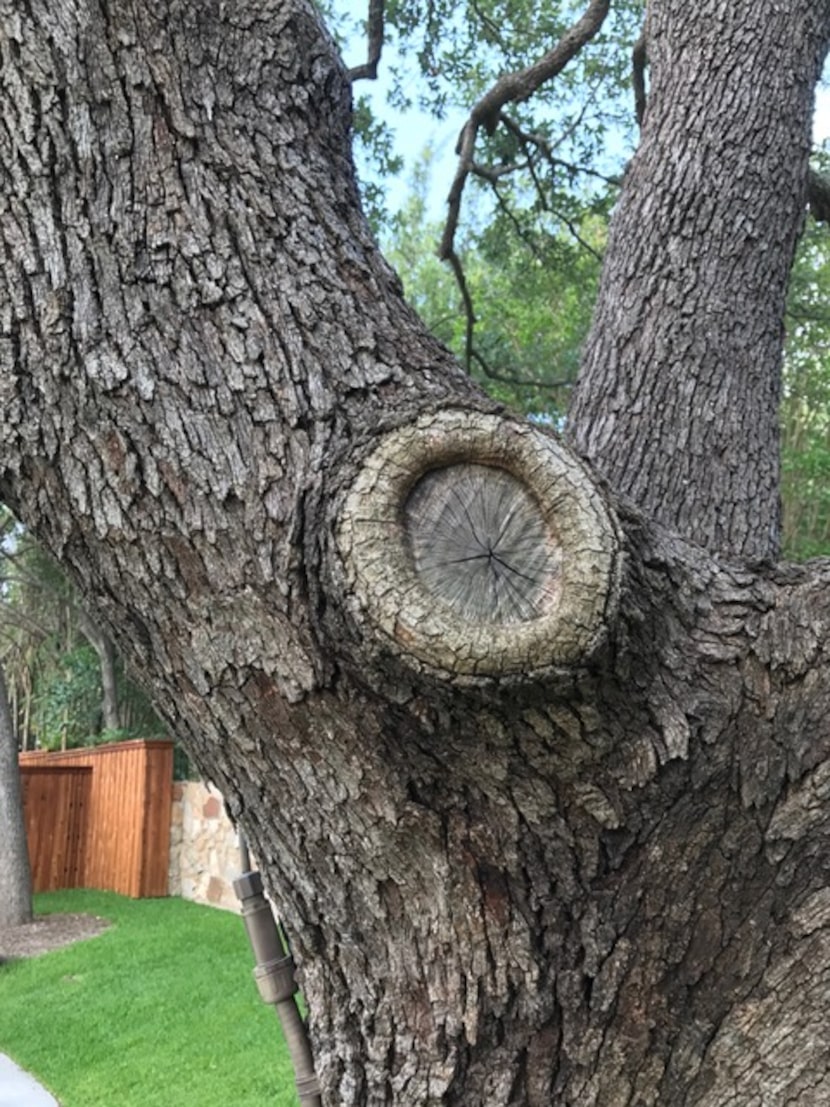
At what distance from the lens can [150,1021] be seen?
5.52m

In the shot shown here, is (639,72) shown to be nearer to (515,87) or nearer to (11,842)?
(515,87)

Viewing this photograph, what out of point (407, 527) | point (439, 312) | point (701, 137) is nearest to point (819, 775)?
point (407, 527)

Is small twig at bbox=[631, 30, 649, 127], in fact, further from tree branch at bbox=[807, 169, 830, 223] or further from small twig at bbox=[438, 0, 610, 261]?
tree branch at bbox=[807, 169, 830, 223]

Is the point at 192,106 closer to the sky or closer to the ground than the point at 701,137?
closer to the ground

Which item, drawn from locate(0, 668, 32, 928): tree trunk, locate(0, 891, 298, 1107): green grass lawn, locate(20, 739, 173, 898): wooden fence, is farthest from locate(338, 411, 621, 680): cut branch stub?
locate(20, 739, 173, 898): wooden fence

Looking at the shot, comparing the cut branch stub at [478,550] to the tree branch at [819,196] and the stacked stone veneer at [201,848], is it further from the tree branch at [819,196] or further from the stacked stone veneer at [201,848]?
the stacked stone veneer at [201,848]

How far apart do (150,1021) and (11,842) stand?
144 inches

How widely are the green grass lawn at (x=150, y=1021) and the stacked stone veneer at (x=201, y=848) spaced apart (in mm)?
535

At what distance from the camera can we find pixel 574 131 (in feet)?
20.1

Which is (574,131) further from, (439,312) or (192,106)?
(439,312)

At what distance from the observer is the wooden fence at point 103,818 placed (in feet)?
31.3

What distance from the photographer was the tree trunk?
27.8ft

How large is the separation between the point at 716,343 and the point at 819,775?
3.94 ft

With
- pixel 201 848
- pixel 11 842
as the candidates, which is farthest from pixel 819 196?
pixel 11 842
